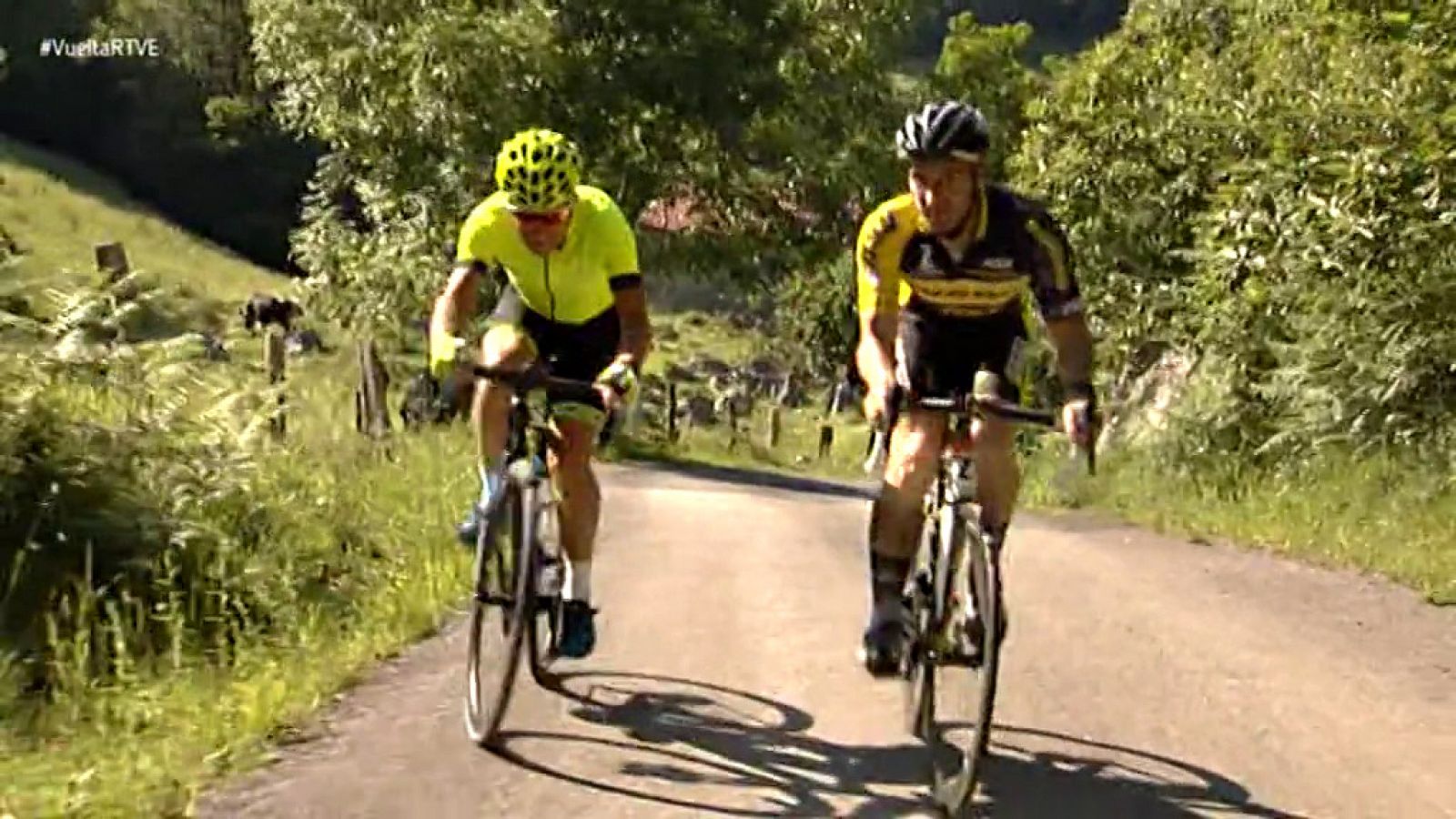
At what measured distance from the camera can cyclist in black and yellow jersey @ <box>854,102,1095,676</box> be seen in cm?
581

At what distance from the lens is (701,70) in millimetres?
26750

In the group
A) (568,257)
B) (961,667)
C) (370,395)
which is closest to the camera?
(961,667)

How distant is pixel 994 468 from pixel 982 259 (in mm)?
673

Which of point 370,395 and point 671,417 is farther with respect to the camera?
point 671,417

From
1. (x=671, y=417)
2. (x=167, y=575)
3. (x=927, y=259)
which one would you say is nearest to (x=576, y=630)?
(x=927, y=259)

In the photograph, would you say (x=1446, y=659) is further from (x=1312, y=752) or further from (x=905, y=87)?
(x=905, y=87)

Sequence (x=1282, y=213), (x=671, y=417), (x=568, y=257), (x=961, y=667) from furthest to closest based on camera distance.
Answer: (x=671, y=417) → (x=1282, y=213) → (x=568, y=257) → (x=961, y=667)

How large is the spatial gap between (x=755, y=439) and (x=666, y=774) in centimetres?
3542

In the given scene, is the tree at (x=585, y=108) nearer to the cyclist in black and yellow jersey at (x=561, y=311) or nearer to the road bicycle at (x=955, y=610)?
the cyclist in black and yellow jersey at (x=561, y=311)

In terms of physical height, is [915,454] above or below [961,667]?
above

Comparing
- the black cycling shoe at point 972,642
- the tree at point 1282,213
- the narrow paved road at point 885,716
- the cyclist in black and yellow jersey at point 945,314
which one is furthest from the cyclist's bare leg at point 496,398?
the tree at point 1282,213

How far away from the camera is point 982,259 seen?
5.96 meters

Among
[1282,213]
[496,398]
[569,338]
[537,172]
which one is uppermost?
[1282,213]

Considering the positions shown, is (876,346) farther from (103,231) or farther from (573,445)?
(103,231)
